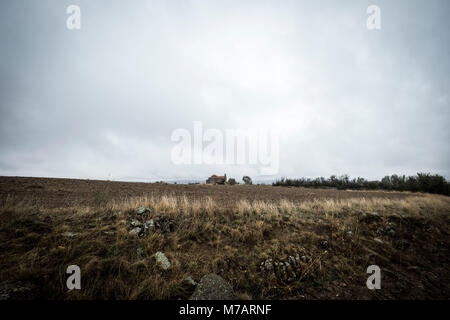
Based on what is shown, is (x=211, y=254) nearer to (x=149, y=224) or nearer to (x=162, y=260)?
(x=162, y=260)

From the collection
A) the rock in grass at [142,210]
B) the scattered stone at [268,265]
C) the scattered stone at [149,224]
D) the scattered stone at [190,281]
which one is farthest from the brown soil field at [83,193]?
the scattered stone at [190,281]

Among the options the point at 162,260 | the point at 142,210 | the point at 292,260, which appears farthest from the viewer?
the point at 142,210

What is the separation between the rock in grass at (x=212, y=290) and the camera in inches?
116

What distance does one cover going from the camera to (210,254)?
4.24 metres

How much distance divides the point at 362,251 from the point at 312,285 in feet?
9.09

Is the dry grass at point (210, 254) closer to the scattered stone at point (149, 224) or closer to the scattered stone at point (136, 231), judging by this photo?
the scattered stone at point (136, 231)

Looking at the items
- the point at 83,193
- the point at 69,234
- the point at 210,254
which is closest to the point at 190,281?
the point at 210,254

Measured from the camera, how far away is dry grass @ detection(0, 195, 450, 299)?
3020 mm

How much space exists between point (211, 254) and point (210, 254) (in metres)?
0.03

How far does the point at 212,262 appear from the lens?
3.87 m

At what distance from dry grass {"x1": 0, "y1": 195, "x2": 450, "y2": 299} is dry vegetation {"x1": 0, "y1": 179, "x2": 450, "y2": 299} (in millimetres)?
20

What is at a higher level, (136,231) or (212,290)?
(136,231)
